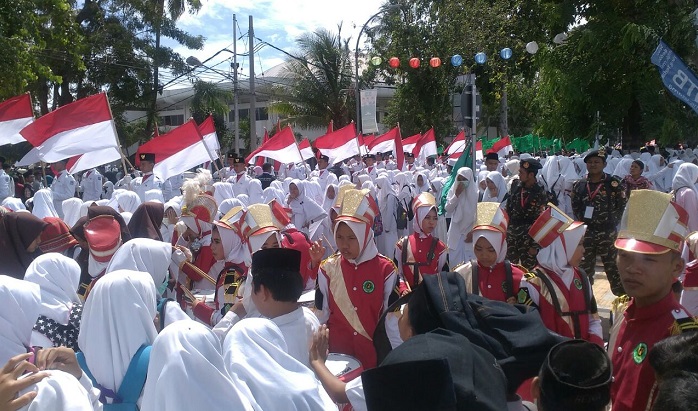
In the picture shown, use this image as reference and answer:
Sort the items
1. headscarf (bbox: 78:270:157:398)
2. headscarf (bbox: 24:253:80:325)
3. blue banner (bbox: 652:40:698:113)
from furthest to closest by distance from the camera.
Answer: blue banner (bbox: 652:40:698:113)
headscarf (bbox: 24:253:80:325)
headscarf (bbox: 78:270:157:398)

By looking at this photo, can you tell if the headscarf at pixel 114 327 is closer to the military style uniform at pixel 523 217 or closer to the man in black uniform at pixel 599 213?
the military style uniform at pixel 523 217

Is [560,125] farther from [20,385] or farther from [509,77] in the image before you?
[20,385]

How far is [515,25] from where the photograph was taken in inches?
894

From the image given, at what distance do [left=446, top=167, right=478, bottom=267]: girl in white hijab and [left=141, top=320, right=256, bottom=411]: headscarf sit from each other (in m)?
5.86

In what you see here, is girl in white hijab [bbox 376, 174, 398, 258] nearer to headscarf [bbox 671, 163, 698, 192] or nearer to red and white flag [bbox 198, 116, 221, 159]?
red and white flag [bbox 198, 116, 221, 159]

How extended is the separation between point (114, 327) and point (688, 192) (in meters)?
6.92

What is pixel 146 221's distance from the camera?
6293 millimetres

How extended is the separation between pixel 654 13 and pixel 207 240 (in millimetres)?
14694

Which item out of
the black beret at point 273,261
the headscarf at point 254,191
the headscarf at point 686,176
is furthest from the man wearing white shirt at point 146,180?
the black beret at point 273,261

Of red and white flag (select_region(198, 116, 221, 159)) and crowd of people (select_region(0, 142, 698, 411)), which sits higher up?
red and white flag (select_region(198, 116, 221, 159))

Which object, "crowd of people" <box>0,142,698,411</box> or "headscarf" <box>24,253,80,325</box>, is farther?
"headscarf" <box>24,253,80,325</box>

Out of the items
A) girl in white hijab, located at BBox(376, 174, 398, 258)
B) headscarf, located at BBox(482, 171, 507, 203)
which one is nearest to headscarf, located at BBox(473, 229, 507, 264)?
headscarf, located at BBox(482, 171, 507, 203)

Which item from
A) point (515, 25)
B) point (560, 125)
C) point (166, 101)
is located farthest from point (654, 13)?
point (166, 101)

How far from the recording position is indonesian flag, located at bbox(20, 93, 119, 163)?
825 cm
